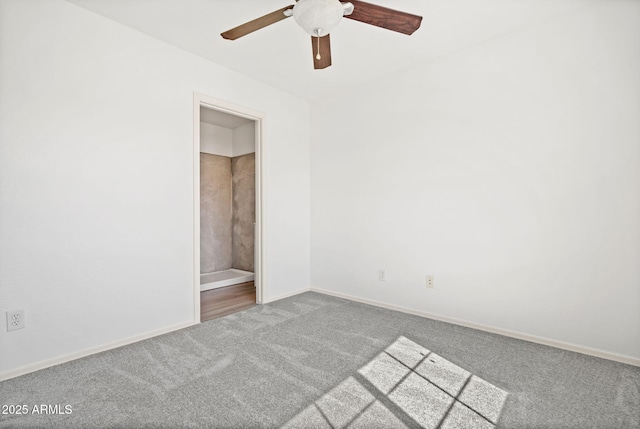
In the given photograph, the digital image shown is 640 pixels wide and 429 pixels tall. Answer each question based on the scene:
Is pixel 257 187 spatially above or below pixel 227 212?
above

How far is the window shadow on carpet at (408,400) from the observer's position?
4.79 ft

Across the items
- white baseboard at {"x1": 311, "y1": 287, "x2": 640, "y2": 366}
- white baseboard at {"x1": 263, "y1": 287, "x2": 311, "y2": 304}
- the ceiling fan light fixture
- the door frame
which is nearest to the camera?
the ceiling fan light fixture

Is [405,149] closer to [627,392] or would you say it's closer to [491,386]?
[491,386]

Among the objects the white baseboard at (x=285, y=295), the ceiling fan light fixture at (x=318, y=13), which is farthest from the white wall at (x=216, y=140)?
the ceiling fan light fixture at (x=318, y=13)

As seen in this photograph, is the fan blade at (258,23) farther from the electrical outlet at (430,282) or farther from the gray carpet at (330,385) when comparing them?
the electrical outlet at (430,282)

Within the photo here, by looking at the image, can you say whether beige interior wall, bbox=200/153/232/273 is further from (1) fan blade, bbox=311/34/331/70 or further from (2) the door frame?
(1) fan blade, bbox=311/34/331/70

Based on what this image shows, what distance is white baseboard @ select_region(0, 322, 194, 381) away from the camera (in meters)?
1.88

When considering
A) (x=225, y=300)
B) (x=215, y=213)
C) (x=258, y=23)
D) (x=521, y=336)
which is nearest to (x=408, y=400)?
(x=521, y=336)

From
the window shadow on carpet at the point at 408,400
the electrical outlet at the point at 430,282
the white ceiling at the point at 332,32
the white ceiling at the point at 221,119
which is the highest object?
the white ceiling at the point at 221,119

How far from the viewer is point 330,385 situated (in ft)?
5.79

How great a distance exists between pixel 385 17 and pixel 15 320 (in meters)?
2.93

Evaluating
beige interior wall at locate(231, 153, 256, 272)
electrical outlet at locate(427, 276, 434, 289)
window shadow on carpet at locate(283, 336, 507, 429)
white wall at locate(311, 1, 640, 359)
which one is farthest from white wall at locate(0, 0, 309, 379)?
electrical outlet at locate(427, 276, 434, 289)

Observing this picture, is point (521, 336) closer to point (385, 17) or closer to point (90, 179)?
point (385, 17)

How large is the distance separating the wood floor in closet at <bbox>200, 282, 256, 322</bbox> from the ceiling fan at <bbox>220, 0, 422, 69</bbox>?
2.48 metres
